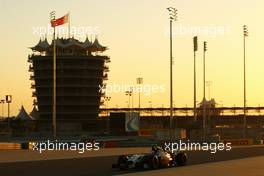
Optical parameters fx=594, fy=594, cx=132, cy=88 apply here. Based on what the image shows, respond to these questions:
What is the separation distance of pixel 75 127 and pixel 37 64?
2388 centimetres

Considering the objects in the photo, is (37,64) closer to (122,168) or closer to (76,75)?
(76,75)

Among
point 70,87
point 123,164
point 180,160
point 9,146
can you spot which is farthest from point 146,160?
point 70,87

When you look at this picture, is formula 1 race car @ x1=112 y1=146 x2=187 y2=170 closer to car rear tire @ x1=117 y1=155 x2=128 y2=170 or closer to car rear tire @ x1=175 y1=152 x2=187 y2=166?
car rear tire @ x1=117 y1=155 x2=128 y2=170

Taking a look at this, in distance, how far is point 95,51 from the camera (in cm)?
18925

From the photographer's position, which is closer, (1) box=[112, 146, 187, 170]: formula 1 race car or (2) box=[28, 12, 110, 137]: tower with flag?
(1) box=[112, 146, 187, 170]: formula 1 race car

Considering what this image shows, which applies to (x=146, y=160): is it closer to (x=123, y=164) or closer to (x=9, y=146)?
(x=123, y=164)

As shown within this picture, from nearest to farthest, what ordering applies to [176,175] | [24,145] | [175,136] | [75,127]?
[176,175], [24,145], [175,136], [75,127]

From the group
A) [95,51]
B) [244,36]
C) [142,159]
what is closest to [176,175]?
[142,159]

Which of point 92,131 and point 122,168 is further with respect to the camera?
point 92,131

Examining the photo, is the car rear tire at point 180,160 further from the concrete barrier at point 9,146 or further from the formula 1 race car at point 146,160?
the concrete barrier at point 9,146

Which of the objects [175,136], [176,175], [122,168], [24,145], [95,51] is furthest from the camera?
[95,51]

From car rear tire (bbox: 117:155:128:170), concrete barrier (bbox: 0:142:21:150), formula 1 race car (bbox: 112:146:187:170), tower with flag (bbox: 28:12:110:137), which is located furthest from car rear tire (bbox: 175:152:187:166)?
tower with flag (bbox: 28:12:110:137)

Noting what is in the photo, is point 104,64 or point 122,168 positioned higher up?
point 104,64

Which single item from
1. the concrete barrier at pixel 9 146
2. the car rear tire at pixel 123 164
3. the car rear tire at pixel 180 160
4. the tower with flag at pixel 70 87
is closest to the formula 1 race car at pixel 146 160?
the car rear tire at pixel 123 164
